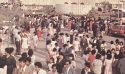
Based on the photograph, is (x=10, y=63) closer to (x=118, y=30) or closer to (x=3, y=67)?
(x=3, y=67)

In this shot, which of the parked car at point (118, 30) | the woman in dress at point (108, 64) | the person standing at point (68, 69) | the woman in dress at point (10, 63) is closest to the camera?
the person standing at point (68, 69)

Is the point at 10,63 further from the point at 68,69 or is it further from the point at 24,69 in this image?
the point at 68,69

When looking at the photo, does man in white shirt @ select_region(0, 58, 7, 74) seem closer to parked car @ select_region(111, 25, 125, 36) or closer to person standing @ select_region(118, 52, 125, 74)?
person standing @ select_region(118, 52, 125, 74)

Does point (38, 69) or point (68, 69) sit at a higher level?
point (38, 69)

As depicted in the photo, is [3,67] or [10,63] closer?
[3,67]

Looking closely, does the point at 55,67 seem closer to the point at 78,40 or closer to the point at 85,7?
the point at 78,40

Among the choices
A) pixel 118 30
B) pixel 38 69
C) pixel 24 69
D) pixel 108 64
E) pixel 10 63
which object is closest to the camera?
pixel 38 69

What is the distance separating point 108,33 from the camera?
89.1 ft

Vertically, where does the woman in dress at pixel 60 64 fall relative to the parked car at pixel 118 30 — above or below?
above

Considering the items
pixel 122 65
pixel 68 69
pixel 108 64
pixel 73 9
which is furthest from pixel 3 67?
pixel 73 9

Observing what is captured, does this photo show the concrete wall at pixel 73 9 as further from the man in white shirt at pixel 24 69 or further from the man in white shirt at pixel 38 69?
the man in white shirt at pixel 38 69

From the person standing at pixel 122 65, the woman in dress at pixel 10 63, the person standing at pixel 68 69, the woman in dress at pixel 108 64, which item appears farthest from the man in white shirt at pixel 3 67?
the person standing at pixel 122 65

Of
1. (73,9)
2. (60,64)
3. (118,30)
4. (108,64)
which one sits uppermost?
(60,64)

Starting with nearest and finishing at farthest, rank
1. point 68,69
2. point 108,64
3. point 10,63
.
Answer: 1. point 68,69
2. point 10,63
3. point 108,64
